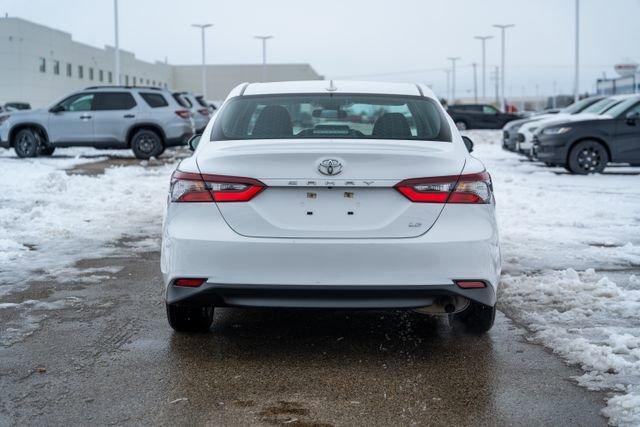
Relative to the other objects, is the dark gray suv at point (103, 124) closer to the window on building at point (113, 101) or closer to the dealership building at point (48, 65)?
the window on building at point (113, 101)

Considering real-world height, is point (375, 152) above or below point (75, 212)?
above

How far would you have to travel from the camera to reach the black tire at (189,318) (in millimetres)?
4910

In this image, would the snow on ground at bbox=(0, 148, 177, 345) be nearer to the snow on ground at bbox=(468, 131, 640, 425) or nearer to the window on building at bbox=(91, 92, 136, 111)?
the snow on ground at bbox=(468, 131, 640, 425)

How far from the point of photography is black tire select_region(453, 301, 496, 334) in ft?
15.9

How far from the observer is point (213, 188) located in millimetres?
4391

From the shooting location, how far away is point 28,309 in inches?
226

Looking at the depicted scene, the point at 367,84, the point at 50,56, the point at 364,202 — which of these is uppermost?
the point at 50,56

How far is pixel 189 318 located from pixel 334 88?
180 centimetres

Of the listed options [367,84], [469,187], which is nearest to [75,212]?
[367,84]

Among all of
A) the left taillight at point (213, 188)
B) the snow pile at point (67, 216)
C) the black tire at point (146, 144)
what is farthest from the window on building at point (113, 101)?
the left taillight at point (213, 188)

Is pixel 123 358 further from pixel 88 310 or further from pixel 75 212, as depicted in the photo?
pixel 75 212

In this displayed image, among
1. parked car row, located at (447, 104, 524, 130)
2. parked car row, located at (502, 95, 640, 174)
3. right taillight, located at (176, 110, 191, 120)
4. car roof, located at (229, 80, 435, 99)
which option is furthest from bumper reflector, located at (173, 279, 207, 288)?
parked car row, located at (447, 104, 524, 130)

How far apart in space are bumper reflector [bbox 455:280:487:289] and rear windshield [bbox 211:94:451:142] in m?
0.95

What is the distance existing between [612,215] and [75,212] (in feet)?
23.0
